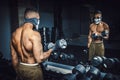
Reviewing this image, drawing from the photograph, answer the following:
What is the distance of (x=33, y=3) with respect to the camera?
751 cm

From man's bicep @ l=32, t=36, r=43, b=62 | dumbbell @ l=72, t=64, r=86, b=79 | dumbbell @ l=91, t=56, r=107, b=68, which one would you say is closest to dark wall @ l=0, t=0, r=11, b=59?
dumbbell @ l=91, t=56, r=107, b=68

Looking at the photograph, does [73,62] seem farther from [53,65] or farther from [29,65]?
[29,65]

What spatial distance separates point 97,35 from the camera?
19.7 feet

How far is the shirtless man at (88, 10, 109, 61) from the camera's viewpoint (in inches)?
227

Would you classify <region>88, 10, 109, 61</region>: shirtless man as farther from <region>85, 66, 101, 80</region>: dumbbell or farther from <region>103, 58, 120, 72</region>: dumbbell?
<region>85, 66, 101, 80</region>: dumbbell

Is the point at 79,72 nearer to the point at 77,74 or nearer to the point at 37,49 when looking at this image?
the point at 77,74

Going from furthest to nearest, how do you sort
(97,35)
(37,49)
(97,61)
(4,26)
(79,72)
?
(4,26) → (97,35) → (97,61) → (79,72) → (37,49)

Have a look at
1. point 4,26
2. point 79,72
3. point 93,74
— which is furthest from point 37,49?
point 4,26

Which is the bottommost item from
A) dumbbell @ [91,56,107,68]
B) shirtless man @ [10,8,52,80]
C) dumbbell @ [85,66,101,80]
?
dumbbell @ [85,66,101,80]

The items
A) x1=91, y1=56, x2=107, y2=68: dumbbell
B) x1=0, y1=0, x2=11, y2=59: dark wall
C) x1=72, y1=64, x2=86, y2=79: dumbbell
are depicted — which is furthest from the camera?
x1=0, y1=0, x2=11, y2=59: dark wall

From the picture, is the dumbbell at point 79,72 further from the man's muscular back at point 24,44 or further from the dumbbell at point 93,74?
the man's muscular back at point 24,44

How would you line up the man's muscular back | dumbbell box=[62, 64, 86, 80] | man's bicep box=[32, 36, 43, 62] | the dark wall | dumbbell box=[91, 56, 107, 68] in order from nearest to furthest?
man's bicep box=[32, 36, 43, 62] → the man's muscular back → dumbbell box=[62, 64, 86, 80] → dumbbell box=[91, 56, 107, 68] → the dark wall

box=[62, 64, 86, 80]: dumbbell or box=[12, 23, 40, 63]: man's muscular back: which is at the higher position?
box=[12, 23, 40, 63]: man's muscular back

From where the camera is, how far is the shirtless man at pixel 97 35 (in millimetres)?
5773
